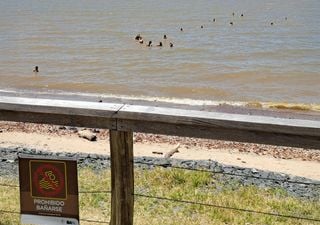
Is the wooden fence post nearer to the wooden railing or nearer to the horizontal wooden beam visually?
the wooden railing

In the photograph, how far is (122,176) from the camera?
3670mm

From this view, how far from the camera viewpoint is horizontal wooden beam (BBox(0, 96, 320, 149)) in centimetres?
320

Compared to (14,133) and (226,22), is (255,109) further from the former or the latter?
(226,22)

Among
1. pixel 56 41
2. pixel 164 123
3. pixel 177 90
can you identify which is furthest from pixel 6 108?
pixel 56 41

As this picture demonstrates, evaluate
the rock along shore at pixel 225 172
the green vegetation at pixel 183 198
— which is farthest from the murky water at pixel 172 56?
the green vegetation at pixel 183 198

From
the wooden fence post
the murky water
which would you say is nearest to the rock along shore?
the wooden fence post

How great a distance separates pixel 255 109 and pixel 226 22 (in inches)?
975

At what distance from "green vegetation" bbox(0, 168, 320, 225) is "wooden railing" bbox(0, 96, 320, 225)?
1450 mm

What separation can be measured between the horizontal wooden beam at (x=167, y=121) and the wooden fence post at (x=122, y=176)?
11cm

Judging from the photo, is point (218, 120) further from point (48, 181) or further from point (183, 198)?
point (183, 198)

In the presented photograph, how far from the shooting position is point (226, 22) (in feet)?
Result: 131

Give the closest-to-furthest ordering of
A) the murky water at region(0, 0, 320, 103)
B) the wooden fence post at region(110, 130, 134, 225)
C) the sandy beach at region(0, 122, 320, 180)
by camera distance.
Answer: the wooden fence post at region(110, 130, 134, 225) < the sandy beach at region(0, 122, 320, 180) < the murky water at region(0, 0, 320, 103)

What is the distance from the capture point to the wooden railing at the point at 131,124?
321 cm

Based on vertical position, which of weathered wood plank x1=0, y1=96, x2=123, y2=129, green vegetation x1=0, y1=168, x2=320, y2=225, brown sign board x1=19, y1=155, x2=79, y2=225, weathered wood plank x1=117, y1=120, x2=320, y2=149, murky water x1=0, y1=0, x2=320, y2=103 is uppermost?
weathered wood plank x1=0, y1=96, x2=123, y2=129
